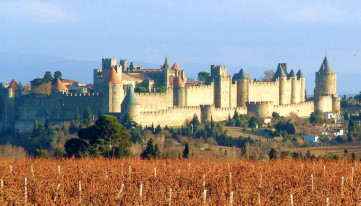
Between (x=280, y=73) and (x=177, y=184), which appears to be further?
(x=280, y=73)

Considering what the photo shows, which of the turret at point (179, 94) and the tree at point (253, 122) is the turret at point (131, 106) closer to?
the turret at point (179, 94)

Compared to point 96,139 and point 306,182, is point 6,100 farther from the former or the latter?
point 306,182

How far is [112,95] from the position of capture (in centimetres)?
5022

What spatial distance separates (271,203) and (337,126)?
38946 mm

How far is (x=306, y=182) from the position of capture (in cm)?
2102

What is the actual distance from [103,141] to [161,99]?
2067cm

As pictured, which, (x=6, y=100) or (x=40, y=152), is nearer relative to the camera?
(x=40, y=152)

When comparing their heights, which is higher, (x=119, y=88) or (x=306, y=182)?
(x=119, y=88)

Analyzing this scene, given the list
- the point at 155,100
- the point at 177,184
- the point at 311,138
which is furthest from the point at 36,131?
the point at 177,184

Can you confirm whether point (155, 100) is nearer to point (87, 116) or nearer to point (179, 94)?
point (179, 94)

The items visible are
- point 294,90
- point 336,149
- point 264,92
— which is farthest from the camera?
point 294,90

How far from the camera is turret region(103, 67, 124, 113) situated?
4997cm

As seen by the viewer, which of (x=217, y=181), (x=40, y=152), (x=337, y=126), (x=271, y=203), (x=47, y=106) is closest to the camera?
(x=271, y=203)

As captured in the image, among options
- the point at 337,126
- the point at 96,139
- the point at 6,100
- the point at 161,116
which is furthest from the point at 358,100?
the point at 96,139
